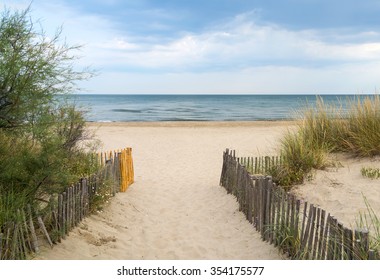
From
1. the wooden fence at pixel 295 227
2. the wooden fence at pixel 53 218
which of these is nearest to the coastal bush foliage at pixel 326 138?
the wooden fence at pixel 295 227

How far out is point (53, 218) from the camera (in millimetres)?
5773

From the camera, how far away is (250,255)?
5910 millimetres

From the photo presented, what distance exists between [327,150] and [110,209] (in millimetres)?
5767

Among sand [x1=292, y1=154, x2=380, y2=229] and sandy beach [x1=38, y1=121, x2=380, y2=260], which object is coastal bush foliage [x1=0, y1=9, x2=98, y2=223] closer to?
sandy beach [x1=38, y1=121, x2=380, y2=260]

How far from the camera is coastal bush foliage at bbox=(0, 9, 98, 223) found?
5.48 metres

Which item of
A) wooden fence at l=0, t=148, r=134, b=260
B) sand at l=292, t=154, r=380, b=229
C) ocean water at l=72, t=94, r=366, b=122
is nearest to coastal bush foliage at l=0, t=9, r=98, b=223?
wooden fence at l=0, t=148, r=134, b=260

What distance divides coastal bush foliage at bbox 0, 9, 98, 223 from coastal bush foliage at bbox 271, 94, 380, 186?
4975 millimetres

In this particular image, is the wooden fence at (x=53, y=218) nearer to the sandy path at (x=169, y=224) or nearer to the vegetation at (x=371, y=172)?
the sandy path at (x=169, y=224)

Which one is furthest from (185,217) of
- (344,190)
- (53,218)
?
(344,190)

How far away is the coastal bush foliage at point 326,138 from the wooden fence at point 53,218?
3990 mm

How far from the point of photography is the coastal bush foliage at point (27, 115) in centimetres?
548

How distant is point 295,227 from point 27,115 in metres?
4.30

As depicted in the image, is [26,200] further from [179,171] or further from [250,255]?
[179,171]
